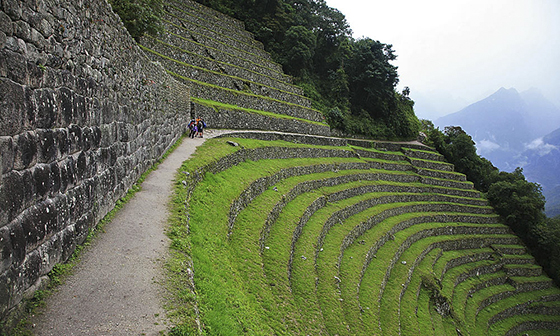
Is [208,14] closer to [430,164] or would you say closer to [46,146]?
[430,164]

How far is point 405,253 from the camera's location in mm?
18500

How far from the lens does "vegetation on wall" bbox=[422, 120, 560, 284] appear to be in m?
28.8

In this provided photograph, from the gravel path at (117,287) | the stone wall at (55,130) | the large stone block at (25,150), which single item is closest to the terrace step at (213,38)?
the stone wall at (55,130)

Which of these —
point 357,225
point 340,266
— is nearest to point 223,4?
point 357,225

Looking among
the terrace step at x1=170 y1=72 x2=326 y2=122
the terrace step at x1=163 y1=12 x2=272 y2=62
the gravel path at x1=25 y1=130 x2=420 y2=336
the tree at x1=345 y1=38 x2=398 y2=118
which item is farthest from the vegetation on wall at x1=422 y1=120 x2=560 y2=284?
the gravel path at x1=25 y1=130 x2=420 y2=336

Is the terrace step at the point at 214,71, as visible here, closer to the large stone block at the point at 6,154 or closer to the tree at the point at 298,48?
the tree at the point at 298,48

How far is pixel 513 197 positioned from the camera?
31.2 meters

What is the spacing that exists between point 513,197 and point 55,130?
37206 mm

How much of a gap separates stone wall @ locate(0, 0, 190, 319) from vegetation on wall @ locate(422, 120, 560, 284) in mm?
34845

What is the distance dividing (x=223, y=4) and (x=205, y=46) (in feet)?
44.1

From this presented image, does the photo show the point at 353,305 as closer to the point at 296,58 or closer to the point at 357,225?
the point at 357,225

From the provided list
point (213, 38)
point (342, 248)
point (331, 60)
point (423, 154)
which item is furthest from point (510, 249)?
point (213, 38)

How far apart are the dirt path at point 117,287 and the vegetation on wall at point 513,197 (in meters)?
34.3

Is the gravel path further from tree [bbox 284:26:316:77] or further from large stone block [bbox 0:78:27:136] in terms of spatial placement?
tree [bbox 284:26:316:77]
